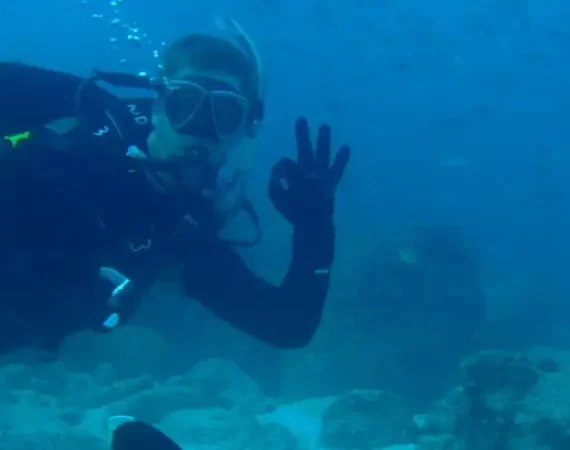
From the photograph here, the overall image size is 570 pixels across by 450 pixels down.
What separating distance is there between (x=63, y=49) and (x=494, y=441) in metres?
88.1

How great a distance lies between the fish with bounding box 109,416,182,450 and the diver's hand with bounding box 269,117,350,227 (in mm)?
1980

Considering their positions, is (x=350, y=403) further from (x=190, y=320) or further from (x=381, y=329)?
(x=190, y=320)

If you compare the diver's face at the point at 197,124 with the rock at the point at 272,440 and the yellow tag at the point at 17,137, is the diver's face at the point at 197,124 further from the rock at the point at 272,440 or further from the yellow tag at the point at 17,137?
the rock at the point at 272,440

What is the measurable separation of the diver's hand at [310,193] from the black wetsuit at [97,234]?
12 millimetres

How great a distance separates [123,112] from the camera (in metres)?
3.58

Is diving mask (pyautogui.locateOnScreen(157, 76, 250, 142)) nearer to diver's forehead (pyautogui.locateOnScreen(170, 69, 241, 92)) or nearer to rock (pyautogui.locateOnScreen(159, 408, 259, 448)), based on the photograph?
diver's forehead (pyautogui.locateOnScreen(170, 69, 241, 92))

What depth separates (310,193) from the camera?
321cm

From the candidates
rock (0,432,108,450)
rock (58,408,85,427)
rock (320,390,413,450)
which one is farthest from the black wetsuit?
rock (58,408,85,427)

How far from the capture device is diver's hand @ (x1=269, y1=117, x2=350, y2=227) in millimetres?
3119

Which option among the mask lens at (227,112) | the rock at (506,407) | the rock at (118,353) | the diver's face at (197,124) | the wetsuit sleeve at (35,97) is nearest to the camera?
the wetsuit sleeve at (35,97)

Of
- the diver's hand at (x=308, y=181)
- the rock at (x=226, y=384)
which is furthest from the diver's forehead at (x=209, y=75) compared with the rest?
the rock at (x=226, y=384)

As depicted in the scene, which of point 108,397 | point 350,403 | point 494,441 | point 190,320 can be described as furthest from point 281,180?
point 190,320

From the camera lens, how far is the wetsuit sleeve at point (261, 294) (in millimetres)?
3400

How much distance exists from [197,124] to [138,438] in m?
2.42
